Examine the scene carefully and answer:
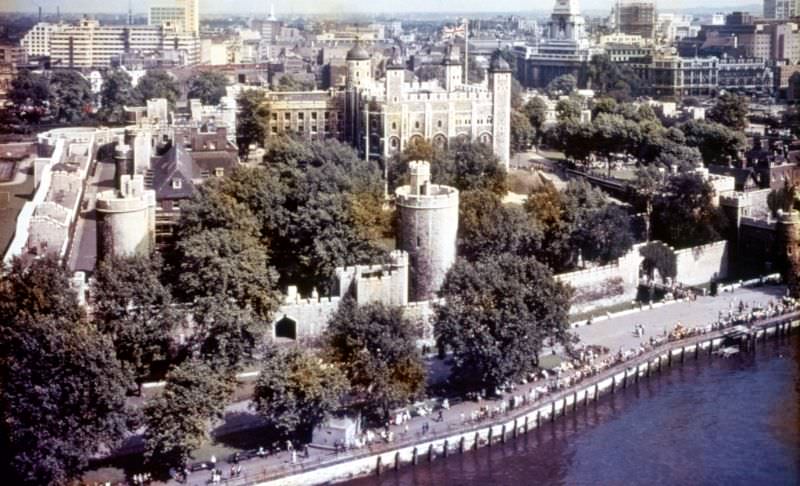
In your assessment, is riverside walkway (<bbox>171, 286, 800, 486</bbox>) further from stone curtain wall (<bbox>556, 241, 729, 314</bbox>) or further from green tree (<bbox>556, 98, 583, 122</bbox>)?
green tree (<bbox>556, 98, 583, 122</bbox>)

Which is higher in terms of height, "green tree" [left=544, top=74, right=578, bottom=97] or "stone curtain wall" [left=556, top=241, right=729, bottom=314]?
"green tree" [left=544, top=74, right=578, bottom=97]

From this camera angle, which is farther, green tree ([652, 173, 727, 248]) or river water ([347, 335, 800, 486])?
green tree ([652, 173, 727, 248])

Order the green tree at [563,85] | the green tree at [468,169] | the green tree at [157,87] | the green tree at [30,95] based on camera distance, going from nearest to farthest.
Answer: the green tree at [468,169], the green tree at [30,95], the green tree at [157,87], the green tree at [563,85]

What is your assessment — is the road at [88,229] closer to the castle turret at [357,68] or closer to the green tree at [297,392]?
the green tree at [297,392]

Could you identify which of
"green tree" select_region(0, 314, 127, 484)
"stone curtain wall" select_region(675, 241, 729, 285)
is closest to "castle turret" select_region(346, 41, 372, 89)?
"stone curtain wall" select_region(675, 241, 729, 285)

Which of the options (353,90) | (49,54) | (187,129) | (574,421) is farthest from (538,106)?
(574,421)

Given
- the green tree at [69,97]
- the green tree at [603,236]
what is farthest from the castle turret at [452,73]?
the green tree at [69,97]

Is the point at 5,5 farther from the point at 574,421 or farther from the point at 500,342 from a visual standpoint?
the point at 574,421
